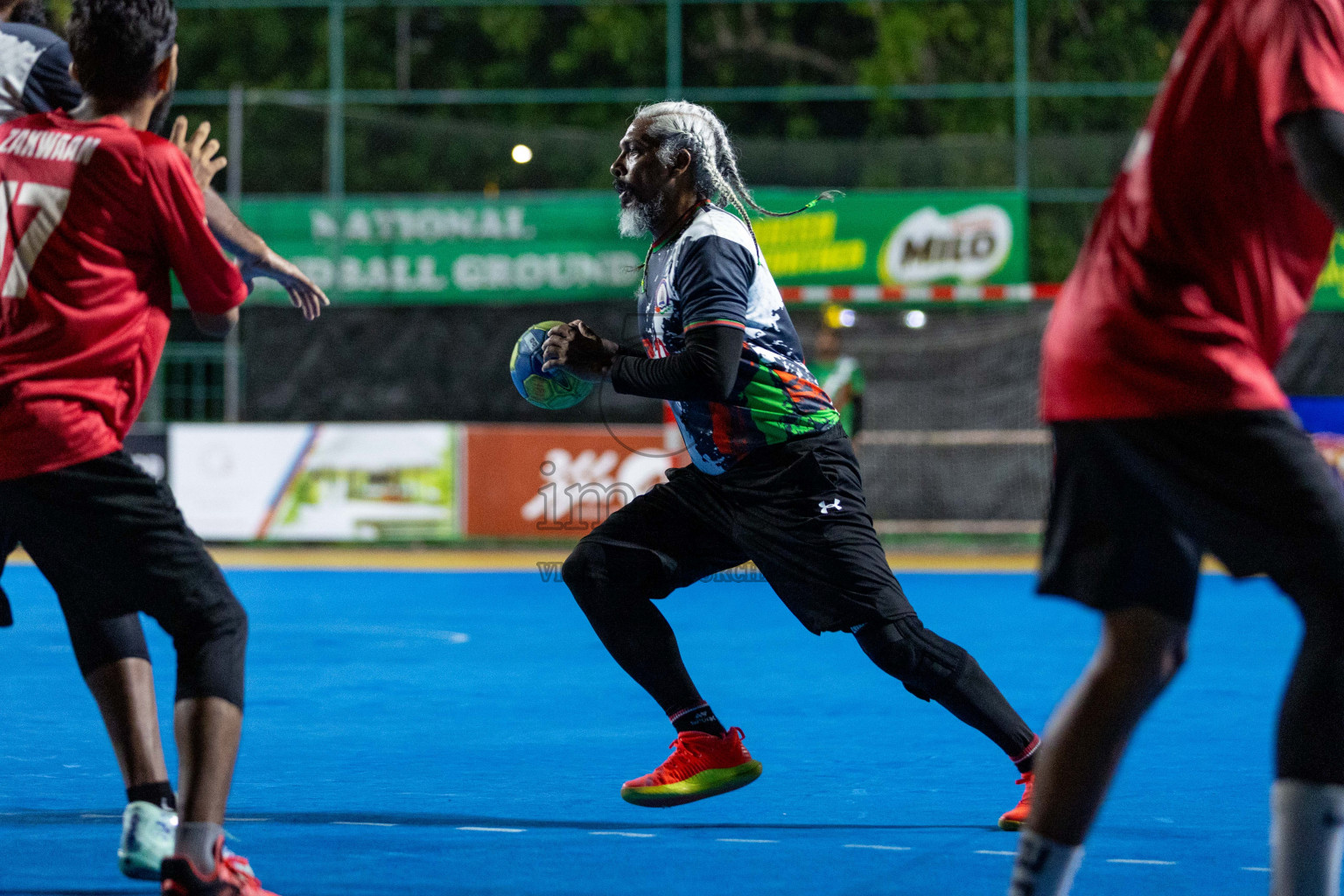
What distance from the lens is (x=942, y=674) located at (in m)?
4.39

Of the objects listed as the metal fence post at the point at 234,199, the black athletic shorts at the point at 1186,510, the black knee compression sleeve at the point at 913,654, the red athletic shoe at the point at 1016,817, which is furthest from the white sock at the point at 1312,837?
the metal fence post at the point at 234,199

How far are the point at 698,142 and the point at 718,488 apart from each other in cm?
95

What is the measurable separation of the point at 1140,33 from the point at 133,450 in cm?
1752

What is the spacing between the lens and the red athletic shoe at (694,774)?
4.57 metres

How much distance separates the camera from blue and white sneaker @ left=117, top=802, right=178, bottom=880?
3564 mm

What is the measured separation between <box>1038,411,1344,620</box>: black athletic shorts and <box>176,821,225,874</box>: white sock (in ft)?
5.41

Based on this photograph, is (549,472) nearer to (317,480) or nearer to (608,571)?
(317,480)

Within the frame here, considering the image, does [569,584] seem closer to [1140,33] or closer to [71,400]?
[71,400]

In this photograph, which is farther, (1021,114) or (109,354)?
(1021,114)

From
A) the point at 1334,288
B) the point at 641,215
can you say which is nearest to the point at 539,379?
the point at 641,215

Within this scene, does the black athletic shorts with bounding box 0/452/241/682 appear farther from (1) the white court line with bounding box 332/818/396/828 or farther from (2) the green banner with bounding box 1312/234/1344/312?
(2) the green banner with bounding box 1312/234/1344/312

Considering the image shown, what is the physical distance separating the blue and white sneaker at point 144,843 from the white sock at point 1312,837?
220 cm

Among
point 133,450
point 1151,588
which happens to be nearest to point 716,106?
point 133,450

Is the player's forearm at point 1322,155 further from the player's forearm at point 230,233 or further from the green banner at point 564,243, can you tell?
the green banner at point 564,243
